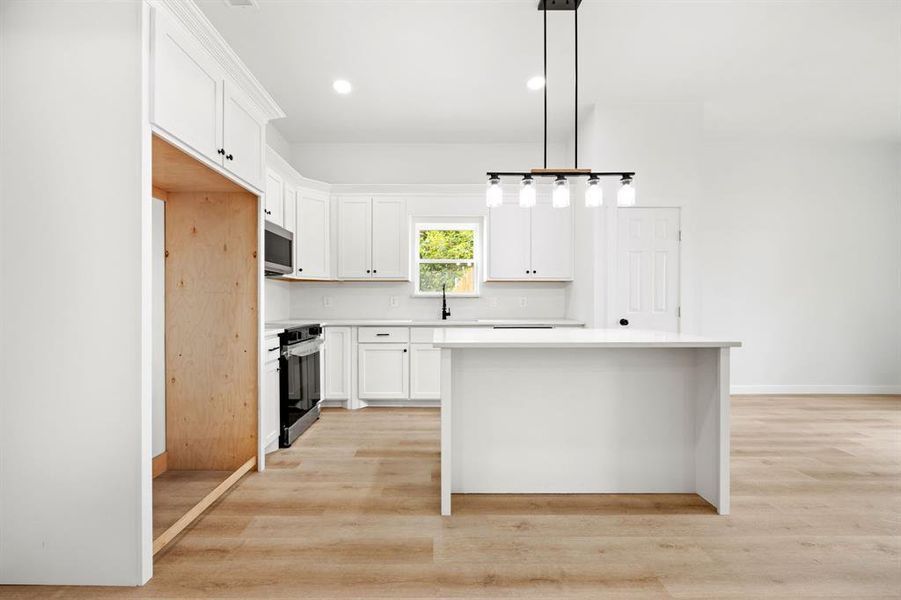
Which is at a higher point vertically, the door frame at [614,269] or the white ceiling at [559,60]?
the white ceiling at [559,60]

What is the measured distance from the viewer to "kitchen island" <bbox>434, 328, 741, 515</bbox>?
A: 2754mm

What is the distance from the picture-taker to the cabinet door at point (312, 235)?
503 cm

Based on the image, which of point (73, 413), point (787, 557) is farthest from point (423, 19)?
point (787, 557)

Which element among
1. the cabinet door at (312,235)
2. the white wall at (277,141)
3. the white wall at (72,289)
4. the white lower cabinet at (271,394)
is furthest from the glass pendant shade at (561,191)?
the white wall at (277,141)

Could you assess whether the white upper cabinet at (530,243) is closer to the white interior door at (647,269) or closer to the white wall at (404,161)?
the white wall at (404,161)

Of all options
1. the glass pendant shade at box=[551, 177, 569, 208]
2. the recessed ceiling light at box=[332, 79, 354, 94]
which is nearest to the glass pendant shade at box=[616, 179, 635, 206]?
the glass pendant shade at box=[551, 177, 569, 208]

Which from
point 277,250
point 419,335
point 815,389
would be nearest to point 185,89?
point 277,250

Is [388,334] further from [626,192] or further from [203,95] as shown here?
[203,95]

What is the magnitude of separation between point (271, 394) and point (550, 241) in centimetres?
321

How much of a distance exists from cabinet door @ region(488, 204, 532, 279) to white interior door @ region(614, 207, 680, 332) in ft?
3.46

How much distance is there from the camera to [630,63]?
3.79 m

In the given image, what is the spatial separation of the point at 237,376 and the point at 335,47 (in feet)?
7.91

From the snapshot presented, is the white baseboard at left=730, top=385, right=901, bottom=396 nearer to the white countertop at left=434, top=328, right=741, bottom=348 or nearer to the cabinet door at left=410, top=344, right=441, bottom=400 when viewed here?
the cabinet door at left=410, top=344, right=441, bottom=400

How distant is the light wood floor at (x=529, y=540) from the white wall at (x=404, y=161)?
3368mm
